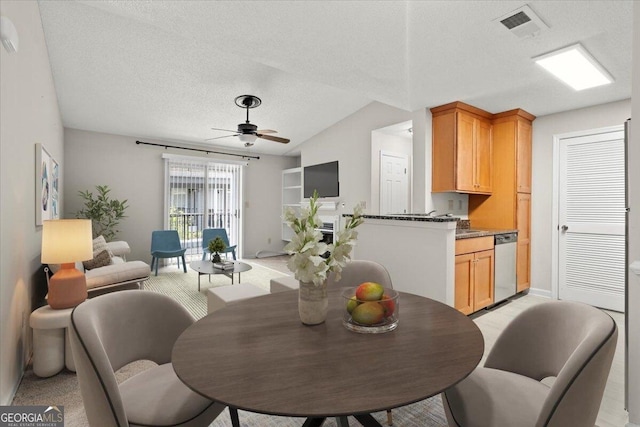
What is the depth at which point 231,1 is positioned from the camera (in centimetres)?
218

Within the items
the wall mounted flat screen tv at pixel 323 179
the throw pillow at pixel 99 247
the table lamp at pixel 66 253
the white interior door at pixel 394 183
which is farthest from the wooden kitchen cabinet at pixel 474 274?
the throw pillow at pixel 99 247

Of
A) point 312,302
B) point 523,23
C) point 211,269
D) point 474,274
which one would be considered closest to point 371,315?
point 312,302

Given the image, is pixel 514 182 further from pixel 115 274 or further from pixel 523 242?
pixel 115 274

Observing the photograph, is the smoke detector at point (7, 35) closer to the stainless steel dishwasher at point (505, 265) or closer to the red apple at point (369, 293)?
the red apple at point (369, 293)

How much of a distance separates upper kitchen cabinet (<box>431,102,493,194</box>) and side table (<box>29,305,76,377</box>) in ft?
12.3

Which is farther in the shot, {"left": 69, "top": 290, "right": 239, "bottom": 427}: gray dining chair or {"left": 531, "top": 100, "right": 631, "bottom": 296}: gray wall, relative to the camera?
{"left": 531, "top": 100, "right": 631, "bottom": 296}: gray wall

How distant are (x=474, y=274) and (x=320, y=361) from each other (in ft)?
9.00

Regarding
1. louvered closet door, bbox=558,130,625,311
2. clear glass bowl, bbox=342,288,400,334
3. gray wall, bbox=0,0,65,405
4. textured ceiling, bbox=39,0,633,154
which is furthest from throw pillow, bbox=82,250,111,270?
louvered closet door, bbox=558,130,625,311

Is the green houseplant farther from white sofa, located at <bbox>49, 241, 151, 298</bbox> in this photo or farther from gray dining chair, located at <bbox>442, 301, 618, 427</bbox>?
gray dining chair, located at <bbox>442, 301, 618, 427</bbox>

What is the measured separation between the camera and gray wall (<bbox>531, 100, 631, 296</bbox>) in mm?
3898

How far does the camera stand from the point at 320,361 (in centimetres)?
89

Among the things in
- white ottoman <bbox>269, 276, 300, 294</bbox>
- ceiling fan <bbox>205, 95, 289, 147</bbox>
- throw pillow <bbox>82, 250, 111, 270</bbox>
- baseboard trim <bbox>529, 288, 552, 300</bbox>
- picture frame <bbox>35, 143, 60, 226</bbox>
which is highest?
ceiling fan <bbox>205, 95, 289, 147</bbox>

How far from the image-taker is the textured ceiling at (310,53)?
2.26 meters

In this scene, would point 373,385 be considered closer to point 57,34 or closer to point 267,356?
point 267,356
